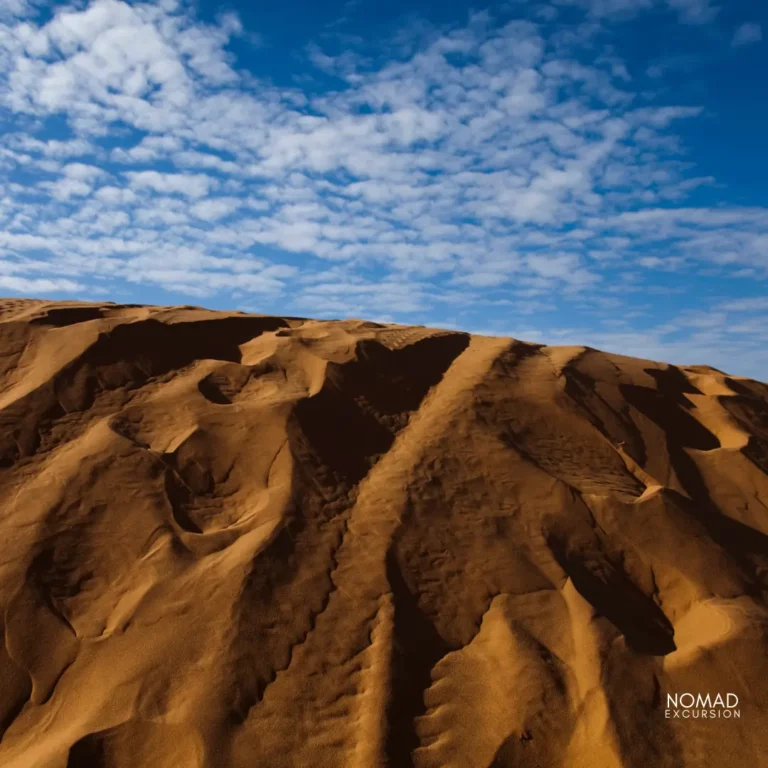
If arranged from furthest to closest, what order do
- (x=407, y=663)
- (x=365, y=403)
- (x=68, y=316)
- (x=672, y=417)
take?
(x=672, y=417) < (x=68, y=316) < (x=365, y=403) < (x=407, y=663)

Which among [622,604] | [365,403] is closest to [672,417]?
[622,604]

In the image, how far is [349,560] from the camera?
13.1ft

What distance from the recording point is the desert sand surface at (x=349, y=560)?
314cm

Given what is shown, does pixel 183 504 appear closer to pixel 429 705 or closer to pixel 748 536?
pixel 429 705

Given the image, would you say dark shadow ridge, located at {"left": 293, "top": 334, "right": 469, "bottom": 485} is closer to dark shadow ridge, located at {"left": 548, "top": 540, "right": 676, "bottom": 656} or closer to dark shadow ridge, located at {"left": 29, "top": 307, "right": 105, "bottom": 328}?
dark shadow ridge, located at {"left": 548, "top": 540, "right": 676, "bottom": 656}

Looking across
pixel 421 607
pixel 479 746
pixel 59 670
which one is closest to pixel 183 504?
pixel 59 670

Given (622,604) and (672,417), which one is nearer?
(622,604)

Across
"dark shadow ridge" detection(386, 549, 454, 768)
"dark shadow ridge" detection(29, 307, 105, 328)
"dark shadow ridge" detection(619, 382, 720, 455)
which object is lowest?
"dark shadow ridge" detection(386, 549, 454, 768)

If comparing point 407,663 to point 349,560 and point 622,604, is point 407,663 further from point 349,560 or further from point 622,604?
point 622,604

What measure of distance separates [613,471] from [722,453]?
56.6 inches

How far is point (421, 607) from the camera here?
3.79 metres

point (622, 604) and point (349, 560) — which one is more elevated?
point (349, 560)

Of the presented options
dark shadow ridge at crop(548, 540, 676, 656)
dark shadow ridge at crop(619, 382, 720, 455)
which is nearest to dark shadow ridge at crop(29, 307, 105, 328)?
dark shadow ridge at crop(548, 540, 676, 656)

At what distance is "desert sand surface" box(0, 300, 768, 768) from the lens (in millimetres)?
3139
